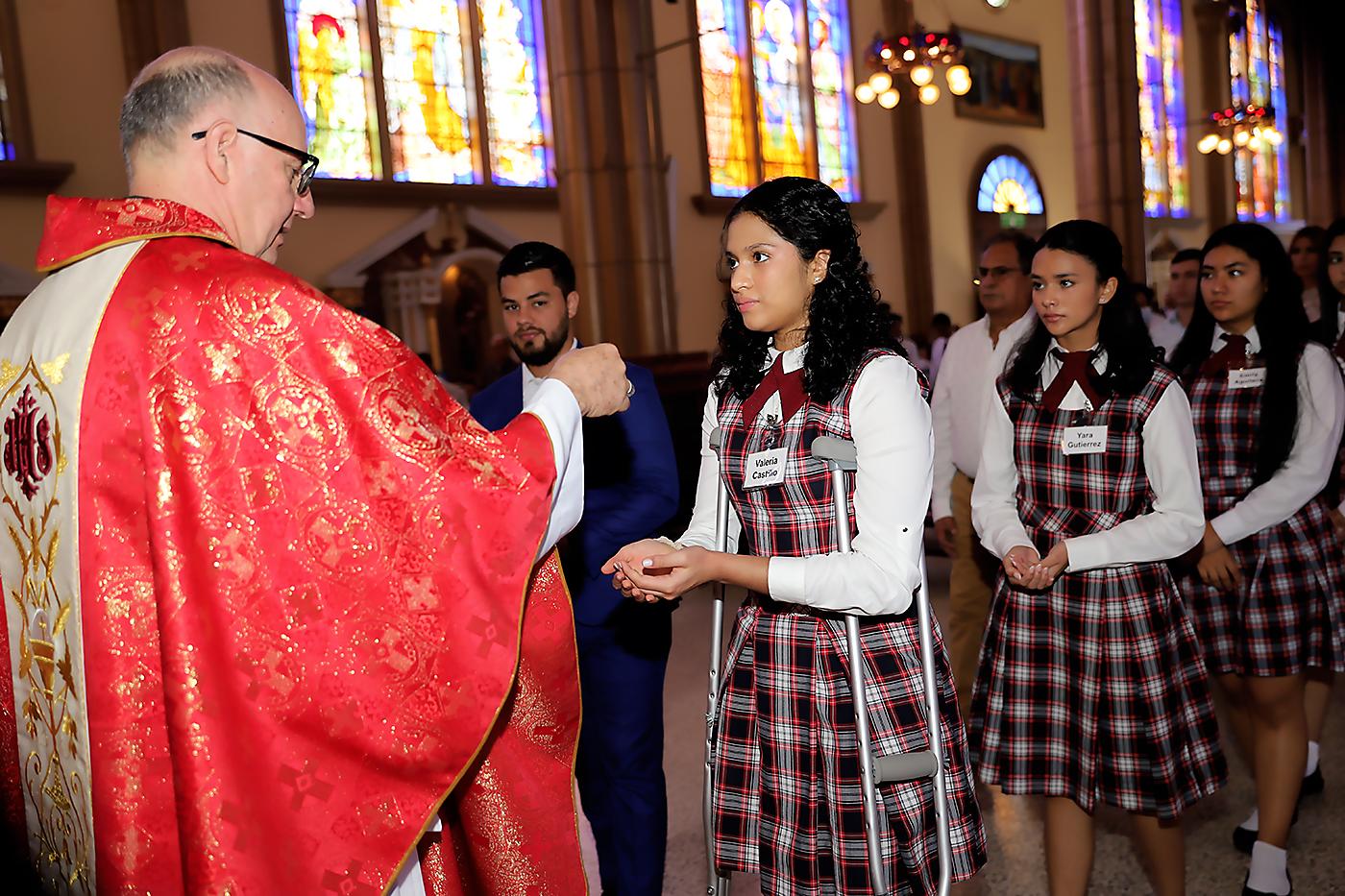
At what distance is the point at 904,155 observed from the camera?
19203 mm

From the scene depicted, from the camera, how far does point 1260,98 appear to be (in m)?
26.6

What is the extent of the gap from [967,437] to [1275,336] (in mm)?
1479

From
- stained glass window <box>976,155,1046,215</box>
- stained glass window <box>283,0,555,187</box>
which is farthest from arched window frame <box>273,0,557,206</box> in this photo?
stained glass window <box>976,155,1046,215</box>

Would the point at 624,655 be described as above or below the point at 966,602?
above

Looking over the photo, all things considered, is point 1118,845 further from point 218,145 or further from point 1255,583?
point 218,145

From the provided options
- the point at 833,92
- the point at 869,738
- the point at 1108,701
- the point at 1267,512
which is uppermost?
the point at 833,92

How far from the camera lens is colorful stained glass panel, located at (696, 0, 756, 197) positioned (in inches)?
653

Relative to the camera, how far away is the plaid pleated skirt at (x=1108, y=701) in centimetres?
280

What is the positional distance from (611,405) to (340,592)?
575mm

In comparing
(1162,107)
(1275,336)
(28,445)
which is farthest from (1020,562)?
(1162,107)

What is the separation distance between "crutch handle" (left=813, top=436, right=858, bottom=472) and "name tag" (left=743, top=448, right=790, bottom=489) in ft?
0.37

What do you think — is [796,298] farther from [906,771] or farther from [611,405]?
[906,771]

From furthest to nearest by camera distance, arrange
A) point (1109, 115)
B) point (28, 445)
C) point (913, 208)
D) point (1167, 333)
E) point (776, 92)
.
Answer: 1. point (913, 208)
2. point (776, 92)
3. point (1109, 115)
4. point (1167, 333)
5. point (28, 445)

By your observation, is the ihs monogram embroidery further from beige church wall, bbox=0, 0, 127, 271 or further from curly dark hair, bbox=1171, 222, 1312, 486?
beige church wall, bbox=0, 0, 127, 271
